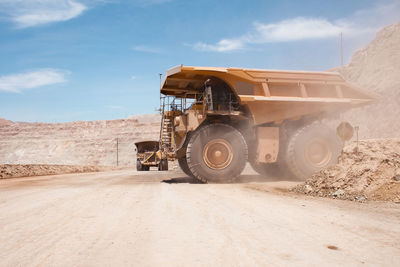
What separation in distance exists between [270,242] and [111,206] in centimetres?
294

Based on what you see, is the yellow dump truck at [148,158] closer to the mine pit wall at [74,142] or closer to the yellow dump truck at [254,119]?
the yellow dump truck at [254,119]

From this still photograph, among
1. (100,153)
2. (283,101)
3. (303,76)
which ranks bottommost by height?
(100,153)

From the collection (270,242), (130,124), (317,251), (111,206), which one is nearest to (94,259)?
(270,242)

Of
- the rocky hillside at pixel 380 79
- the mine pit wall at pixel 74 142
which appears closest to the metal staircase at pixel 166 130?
the rocky hillside at pixel 380 79

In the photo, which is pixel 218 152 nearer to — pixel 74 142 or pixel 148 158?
pixel 148 158

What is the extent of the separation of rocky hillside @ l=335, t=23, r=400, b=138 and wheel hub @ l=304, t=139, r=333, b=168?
1331cm

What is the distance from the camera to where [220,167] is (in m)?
8.66

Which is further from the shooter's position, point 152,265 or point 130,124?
point 130,124

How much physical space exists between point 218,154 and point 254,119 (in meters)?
1.58

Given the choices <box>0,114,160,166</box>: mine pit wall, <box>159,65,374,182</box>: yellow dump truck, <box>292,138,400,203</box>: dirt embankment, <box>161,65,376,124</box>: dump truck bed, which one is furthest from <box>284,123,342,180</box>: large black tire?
<box>0,114,160,166</box>: mine pit wall

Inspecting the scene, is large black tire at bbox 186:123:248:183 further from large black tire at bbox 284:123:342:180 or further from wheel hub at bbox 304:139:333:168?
wheel hub at bbox 304:139:333:168

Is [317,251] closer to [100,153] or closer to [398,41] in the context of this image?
[398,41]

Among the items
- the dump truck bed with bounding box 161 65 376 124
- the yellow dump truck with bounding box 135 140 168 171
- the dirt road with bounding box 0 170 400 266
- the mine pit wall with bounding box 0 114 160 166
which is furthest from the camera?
the mine pit wall with bounding box 0 114 160 166

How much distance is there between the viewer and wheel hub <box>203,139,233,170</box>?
863cm
